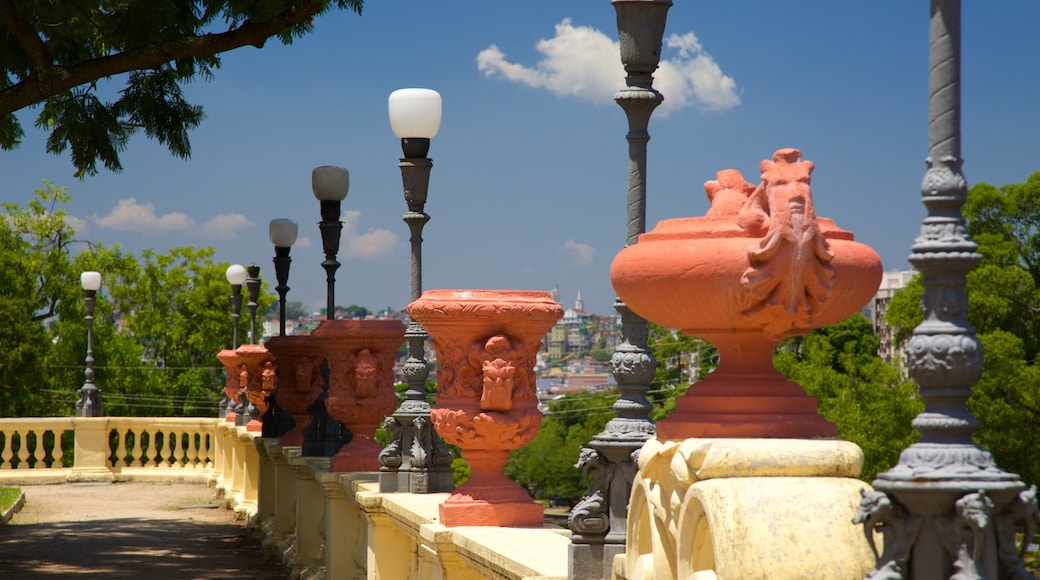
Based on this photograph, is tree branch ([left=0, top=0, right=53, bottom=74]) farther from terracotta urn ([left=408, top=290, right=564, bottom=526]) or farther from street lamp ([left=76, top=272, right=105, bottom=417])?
street lamp ([left=76, top=272, right=105, bottom=417])

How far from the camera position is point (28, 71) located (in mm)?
13945

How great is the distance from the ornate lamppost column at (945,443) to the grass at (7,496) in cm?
1672

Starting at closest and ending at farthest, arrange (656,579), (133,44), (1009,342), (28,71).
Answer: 1. (656,579)
2. (133,44)
3. (28,71)
4. (1009,342)

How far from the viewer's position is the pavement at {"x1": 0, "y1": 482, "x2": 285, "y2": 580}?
13539 mm

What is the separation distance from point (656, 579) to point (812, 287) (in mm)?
1028

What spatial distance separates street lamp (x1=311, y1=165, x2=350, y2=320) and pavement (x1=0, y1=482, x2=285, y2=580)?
2934 mm

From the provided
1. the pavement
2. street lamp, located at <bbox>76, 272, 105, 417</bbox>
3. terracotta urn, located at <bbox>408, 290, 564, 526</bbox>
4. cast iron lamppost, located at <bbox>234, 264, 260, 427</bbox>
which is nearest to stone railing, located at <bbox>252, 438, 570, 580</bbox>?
terracotta urn, located at <bbox>408, 290, 564, 526</bbox>

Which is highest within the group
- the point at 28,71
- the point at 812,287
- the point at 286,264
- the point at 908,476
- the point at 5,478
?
the point at 28,71

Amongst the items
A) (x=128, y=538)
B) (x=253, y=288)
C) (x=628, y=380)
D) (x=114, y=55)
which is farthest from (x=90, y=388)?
(x=628, y=380)

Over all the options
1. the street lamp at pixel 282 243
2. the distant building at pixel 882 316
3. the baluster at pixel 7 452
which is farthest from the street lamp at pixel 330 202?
the distant building at pixel 882 316

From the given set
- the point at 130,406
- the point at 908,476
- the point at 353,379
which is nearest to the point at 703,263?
the point at 908,476

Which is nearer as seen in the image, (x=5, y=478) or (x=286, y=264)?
(x=286, y=264)

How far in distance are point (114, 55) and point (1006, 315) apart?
30338 mm

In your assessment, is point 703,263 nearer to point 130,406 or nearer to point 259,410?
point 259,410
